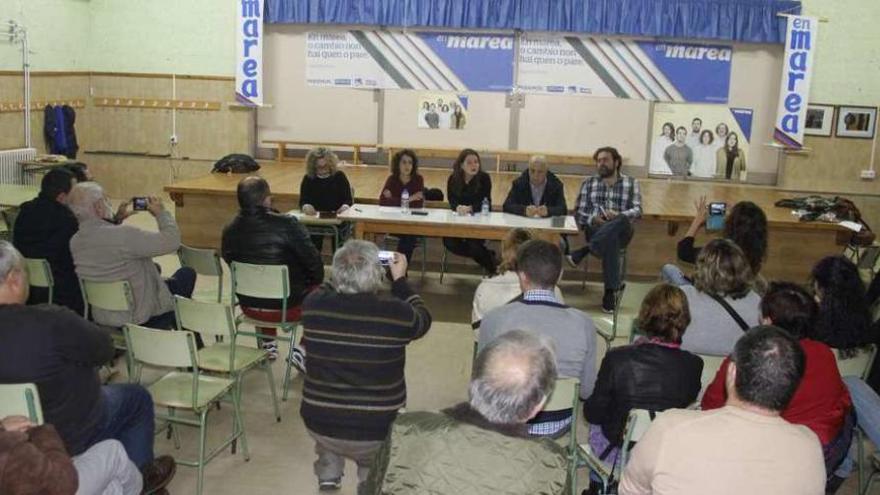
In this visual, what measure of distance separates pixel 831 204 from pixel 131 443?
8.08 meters

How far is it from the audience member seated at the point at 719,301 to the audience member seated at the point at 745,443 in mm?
1511

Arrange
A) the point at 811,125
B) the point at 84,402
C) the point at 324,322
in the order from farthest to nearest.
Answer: the point at 811,125, the point at 324,322, the point at 84,402

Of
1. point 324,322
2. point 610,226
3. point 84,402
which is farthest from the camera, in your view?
point 610,226

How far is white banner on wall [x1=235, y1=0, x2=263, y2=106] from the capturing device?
12.6 metres

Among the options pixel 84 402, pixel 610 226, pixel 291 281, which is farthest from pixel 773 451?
pixel 610 226

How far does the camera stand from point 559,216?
7445 mm

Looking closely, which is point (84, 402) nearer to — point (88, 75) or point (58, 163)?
point (58, 163)

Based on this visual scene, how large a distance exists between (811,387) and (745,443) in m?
1.06

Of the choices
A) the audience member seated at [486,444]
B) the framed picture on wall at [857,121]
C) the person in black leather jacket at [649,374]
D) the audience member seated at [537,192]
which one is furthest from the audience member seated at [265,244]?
the framed picture on wall at [857,121]

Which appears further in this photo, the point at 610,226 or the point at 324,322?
the point at 610,226

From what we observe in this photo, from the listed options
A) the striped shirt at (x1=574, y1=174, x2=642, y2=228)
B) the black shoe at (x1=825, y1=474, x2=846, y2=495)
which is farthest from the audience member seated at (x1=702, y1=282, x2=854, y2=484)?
the striped shirt at (x1=574, y1=174, x2=642, y2=228)

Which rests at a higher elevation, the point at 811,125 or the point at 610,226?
the point at 811,125

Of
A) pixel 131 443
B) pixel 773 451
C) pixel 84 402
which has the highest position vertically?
pixel 773 451

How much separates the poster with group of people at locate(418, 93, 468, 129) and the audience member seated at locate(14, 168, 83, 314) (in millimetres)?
8040
